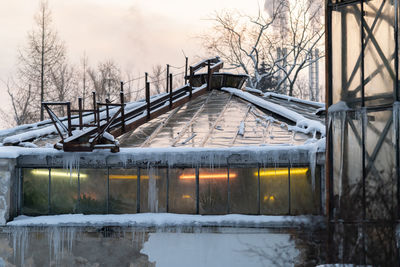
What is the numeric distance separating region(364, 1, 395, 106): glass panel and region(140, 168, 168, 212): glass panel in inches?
257

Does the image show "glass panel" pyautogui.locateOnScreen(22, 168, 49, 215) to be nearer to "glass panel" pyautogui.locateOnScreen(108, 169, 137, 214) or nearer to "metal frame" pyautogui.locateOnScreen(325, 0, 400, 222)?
"glass panel" pyautogui.locateOnScreen(108, 169, 137, 214)

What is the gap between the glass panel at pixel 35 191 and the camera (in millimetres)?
17156

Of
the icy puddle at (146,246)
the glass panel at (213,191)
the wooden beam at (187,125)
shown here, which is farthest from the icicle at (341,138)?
the wooden beam at (187,125)

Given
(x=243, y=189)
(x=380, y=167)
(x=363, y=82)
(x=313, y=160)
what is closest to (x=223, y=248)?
(x=243, y=189)

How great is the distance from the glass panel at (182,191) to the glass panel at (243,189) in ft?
3.89

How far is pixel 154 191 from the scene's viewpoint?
1667 cm

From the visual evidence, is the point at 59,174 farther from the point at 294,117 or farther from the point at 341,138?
the point at 341,138

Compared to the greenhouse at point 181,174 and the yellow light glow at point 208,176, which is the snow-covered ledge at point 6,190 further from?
the yellow light glow at point 208,176

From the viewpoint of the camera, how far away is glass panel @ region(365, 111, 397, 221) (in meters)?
13.8

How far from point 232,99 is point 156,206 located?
6.95 meters

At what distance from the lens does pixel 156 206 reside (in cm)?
1666

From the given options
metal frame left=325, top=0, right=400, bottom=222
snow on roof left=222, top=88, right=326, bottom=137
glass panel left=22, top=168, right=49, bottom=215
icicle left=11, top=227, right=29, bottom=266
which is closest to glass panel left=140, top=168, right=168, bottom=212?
glass panel left=22, top=168, right=49, bottom=215

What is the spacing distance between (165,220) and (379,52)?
7.78m

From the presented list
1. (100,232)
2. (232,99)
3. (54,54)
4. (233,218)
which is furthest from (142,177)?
(54,54)
